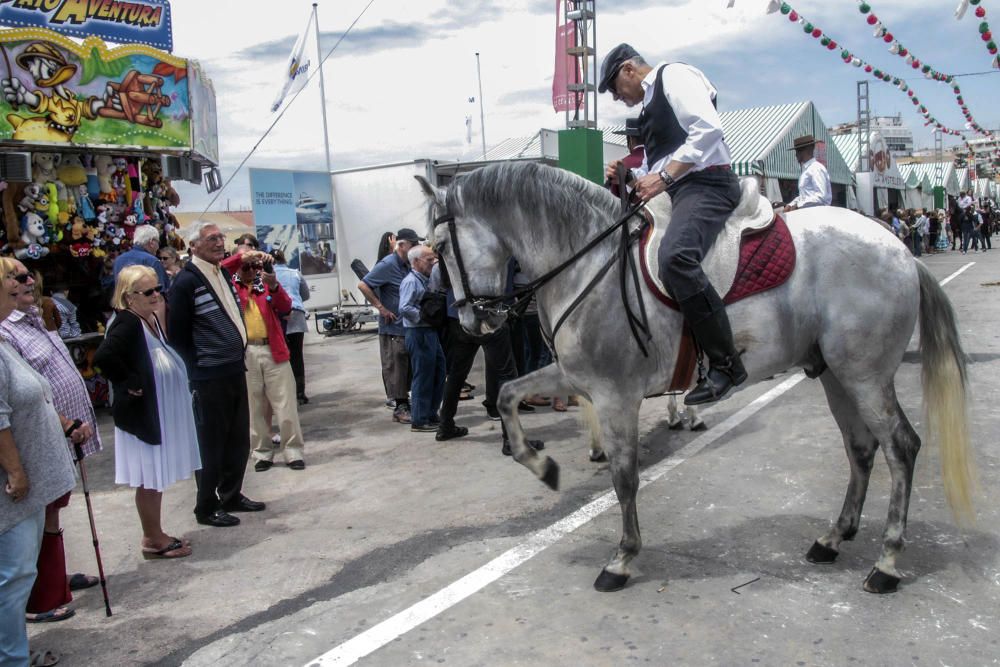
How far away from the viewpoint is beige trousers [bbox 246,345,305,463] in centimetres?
668

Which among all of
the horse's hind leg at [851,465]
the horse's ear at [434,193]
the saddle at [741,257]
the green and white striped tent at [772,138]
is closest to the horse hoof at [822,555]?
the horse's hind leg at [851,465]

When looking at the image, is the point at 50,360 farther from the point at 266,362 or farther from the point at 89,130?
the point at 89,130

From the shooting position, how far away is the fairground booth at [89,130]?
8555mm

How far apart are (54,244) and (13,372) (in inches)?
305

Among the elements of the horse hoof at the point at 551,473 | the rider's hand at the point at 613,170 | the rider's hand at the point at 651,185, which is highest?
the rider's hand at the point at 613,170

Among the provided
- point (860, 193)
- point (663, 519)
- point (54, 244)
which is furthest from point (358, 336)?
point (860, 193)

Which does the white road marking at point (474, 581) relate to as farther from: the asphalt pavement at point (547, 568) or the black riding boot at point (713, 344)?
the black riding boot at point (713, 344)

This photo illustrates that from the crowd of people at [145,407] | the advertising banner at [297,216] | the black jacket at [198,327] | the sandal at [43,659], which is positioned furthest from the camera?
the advertising banner at [297,216]

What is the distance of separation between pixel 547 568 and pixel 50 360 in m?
2.96

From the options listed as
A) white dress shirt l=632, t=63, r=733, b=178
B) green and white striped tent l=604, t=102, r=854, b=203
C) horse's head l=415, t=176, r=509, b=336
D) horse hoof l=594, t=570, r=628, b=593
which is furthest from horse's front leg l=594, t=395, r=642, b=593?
green and white striped tent l=604, t=102, r=854, b=203

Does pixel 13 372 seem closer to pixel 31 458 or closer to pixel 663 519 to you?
pixel 31 458

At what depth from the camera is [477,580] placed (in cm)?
420

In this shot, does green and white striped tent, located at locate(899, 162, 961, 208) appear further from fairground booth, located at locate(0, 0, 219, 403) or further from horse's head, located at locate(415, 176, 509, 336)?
horse's head, located at locate(415, 176, 509, 336)

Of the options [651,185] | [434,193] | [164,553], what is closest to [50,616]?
[164,553]
